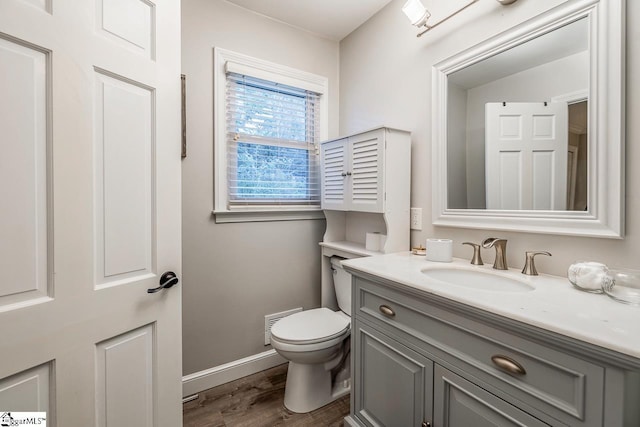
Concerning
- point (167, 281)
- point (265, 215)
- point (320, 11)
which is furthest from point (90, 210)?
point (320, 11)

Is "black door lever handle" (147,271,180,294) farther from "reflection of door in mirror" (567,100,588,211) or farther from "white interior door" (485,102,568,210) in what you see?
"reflection of door in mirror" (567,100,588,211)

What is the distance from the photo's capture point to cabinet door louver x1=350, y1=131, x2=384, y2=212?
1.59 metres

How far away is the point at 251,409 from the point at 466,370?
1.30m

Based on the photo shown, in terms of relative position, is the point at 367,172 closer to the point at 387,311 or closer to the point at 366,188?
the point at 366,188

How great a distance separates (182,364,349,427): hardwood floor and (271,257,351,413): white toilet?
0.06 m

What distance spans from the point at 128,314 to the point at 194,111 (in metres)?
1.25

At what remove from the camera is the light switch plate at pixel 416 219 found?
5.35 feet

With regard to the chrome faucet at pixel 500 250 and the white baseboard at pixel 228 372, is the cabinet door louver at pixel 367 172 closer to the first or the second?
the chrome faucet at pixel 500 250

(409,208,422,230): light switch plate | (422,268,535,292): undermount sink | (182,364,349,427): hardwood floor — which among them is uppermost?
(409,208,422,230): light switch plate

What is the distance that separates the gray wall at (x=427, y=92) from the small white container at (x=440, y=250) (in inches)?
4.7

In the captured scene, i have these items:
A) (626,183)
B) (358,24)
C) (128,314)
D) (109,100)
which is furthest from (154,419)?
(358,24)

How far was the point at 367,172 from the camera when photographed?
1668 mm

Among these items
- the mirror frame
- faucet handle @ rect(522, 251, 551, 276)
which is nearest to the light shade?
the mirror frame

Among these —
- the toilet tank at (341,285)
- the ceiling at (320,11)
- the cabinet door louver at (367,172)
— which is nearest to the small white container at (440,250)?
the cabinet door louver at (367,172)
